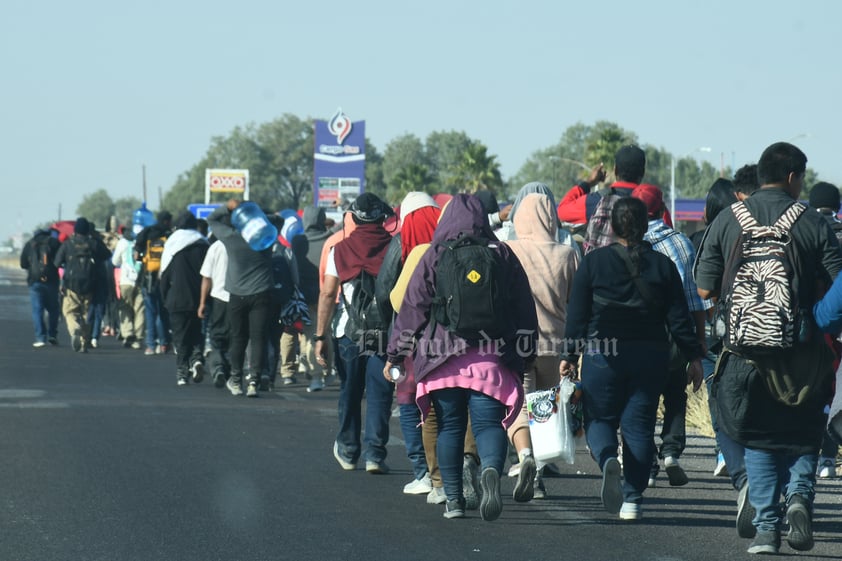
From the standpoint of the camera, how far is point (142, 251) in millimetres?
19578

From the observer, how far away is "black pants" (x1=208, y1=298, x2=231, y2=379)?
1523 centimetres

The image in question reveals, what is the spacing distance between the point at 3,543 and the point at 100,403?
690cm

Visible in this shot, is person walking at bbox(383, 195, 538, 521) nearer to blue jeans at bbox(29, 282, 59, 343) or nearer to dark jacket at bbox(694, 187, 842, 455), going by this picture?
dark jacket at bbox(694, 187, 842, 455)

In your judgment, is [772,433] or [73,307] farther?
[73,307]

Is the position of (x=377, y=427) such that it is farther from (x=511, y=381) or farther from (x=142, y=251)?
(x=142, y=251)

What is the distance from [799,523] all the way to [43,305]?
17722 mm

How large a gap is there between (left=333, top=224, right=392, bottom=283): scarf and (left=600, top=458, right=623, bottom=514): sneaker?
2.67 m

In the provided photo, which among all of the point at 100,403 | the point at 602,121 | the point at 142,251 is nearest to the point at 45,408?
the point at 100,403

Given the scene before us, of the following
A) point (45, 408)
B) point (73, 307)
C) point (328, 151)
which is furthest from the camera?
point (328, 151)

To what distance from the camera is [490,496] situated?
7.50m

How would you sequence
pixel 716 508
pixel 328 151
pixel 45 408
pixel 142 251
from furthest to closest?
pixel 328 151
pixel 142 251
pixel 45 408
pixel 716 508

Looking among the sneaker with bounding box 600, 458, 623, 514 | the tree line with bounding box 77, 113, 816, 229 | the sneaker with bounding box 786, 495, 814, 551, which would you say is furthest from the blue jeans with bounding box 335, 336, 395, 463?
the tree line with bounding box 77, 113, 816, 229

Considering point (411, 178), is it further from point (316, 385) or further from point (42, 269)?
point (316, 385)

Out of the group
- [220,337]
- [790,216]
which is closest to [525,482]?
[790,216]
